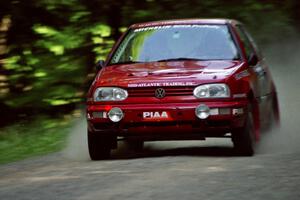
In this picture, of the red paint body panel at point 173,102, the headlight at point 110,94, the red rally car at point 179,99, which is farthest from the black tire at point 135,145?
the headlight at point 110,94

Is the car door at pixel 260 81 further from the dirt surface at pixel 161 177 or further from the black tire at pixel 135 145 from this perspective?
the black tire at pixel 135 145

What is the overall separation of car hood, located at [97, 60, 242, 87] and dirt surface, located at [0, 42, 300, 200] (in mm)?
877

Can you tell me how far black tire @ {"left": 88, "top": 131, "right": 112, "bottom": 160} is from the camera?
10.2 m

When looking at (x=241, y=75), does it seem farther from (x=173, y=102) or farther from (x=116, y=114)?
(x=116, y=114)

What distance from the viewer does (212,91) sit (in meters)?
9.76

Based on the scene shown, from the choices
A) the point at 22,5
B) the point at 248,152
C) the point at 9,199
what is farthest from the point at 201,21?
the point at 22,5

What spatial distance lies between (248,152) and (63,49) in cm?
638

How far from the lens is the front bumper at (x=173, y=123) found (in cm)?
973

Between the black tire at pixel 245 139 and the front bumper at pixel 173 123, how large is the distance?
0.30 feet

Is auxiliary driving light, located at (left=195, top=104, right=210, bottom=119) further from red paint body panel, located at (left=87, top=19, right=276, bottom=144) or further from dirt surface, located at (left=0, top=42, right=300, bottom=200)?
dirt surface, located at (left=0, top=42, right=300, bottom=200)

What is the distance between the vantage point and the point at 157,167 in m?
9.08

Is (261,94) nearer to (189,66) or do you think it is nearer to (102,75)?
(189,66)

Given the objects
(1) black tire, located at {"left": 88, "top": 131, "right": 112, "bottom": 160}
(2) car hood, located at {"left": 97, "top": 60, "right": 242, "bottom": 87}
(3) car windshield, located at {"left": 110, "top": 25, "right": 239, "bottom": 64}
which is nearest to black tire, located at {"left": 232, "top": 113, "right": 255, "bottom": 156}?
(2) car hood, located at {"left": 97, "top": 60, "right": 242, "bottom": 87}

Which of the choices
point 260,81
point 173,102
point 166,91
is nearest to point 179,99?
point 173,102
